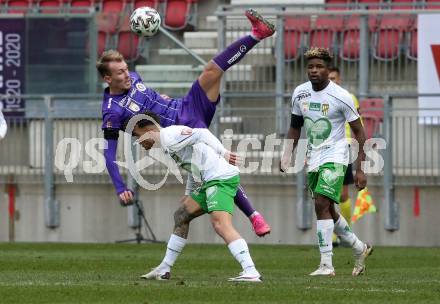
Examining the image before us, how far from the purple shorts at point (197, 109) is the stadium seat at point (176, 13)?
1161 cm

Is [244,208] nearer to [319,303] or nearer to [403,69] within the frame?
[319,303]

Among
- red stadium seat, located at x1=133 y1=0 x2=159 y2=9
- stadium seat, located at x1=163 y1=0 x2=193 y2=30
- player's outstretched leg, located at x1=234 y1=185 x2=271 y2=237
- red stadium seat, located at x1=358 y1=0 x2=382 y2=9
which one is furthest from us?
red stadium seat, located at x1=133 y1=0 x2=159 y2=9

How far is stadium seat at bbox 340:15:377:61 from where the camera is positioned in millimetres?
21125

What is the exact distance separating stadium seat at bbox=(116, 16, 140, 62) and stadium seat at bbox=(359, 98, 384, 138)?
191 inches

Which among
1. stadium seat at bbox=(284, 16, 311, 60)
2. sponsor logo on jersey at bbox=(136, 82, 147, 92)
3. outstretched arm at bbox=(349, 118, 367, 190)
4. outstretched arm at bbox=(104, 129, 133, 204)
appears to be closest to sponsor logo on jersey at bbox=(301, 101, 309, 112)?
outstretched arm at bbox=(349, 118, 367, 190)

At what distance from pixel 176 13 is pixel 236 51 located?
12.5m

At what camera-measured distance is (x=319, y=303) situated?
33.3 ft

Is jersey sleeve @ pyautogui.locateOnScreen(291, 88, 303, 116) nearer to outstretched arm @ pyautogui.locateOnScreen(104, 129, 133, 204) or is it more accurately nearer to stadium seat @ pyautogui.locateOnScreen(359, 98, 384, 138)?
outstretched arm @ pyautogui.locateOnScreen(104, 129, 133, 204)

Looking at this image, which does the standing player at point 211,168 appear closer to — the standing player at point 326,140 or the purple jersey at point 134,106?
the purple jersey at point 134,106

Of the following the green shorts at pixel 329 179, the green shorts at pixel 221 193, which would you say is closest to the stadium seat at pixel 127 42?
the green shorts at pixel 329 179

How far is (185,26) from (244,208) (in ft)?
40.3

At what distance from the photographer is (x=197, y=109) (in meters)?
13.0

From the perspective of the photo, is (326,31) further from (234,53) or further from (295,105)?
(234,53)

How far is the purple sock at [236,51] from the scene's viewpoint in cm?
1245
